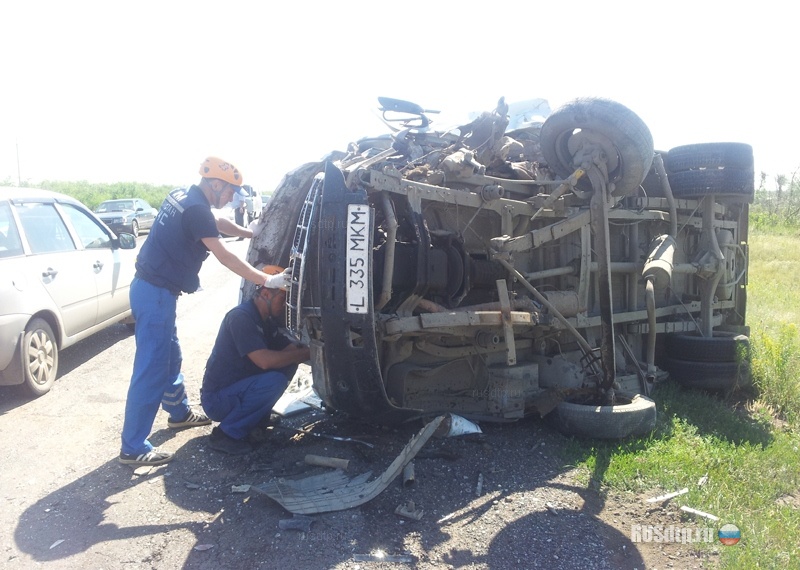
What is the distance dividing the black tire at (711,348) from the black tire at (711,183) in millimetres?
1252

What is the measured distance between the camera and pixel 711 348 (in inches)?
205

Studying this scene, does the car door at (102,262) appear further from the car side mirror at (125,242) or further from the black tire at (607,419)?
the black tire at (607,419)

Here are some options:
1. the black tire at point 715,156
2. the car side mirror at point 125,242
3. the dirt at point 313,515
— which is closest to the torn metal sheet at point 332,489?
the dirt at point 313,515

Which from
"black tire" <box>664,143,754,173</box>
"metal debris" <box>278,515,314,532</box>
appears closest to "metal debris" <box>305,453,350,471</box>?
"metal debris" <box>278,515,314,532</box>

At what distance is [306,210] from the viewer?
13.1 feet

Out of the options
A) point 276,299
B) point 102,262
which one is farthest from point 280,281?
point 102,262

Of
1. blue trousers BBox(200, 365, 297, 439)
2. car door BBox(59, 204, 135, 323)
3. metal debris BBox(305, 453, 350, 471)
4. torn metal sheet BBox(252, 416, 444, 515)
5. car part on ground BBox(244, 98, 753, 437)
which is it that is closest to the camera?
torn metal sheet BBox(252, 416, 444, 515)

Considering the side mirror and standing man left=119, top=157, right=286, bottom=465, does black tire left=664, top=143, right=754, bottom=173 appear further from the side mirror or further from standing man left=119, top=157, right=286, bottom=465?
the side mirror

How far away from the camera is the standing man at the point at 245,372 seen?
4.13 metres

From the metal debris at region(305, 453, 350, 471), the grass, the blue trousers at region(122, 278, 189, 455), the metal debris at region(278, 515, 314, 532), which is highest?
the blue trousers at region(122, 278, 189, 455)

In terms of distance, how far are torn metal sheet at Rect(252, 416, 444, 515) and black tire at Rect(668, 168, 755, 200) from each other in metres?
3.31

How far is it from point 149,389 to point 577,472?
272 centimetres

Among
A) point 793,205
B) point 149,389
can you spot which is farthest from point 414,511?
point 793,205

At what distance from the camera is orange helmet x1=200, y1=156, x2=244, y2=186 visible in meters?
4.06
